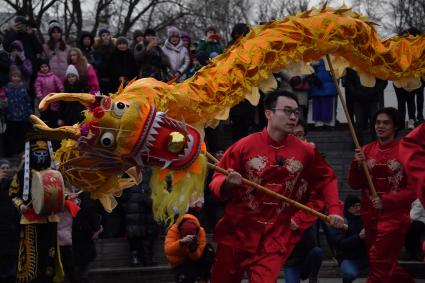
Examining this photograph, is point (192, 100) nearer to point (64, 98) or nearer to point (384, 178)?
point (64, 98)

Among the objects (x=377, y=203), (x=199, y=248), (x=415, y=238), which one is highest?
(x=377, y=203)

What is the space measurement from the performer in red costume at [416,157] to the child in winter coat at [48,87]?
8785 mm

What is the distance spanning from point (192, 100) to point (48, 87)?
7.24 meters

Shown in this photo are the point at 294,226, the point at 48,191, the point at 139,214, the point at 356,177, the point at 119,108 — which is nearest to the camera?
the point at 119,108

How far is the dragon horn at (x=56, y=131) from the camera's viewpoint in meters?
8.13

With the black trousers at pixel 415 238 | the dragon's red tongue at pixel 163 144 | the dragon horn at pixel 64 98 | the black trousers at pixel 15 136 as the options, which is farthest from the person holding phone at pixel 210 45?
the dragon horn at pixel 64 98

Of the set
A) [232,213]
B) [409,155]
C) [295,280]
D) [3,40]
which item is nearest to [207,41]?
[3,40]

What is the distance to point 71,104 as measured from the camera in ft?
50.9

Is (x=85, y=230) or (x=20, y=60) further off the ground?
(x=20, y=60)

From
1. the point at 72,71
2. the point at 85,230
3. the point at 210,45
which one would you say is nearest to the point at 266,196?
the point at 85,230

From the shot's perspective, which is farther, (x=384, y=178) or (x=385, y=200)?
(x=384, y=178)

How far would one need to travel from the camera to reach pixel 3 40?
661 inches

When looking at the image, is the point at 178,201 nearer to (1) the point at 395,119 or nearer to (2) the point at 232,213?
(2) the point at 232,213

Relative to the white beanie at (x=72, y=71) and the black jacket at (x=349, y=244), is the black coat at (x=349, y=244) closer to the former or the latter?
the black jacket at (x=349, y=244)
